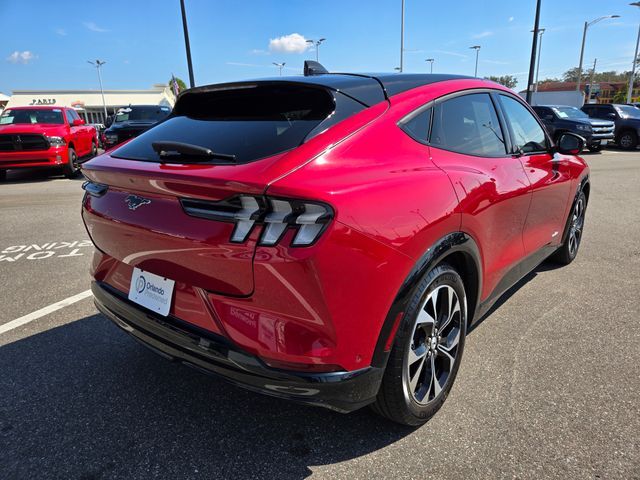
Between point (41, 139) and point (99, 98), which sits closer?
point (41, 139)

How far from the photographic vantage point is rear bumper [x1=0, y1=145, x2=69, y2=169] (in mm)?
10445

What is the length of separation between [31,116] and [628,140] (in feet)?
72.2

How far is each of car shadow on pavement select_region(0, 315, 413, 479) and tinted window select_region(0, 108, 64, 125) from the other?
10960 millimetres

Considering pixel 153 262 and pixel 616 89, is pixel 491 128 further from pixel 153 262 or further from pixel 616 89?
pixel 616 89

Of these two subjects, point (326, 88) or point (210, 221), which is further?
point (326, 88)

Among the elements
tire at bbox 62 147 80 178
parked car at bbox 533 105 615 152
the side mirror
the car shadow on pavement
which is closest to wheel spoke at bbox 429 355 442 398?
the car shadow on pavement

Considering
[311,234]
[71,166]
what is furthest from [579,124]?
[311,234]

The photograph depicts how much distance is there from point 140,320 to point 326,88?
141cm

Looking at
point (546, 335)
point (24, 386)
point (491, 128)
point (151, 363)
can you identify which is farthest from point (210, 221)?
point (546, 335)

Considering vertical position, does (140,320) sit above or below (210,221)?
below

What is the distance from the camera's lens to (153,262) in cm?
206

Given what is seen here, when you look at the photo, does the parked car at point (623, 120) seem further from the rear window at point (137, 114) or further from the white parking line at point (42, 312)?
the white parking line at point (42, 312)

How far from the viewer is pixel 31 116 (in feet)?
38.8

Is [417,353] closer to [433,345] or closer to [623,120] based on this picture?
[433,345]
